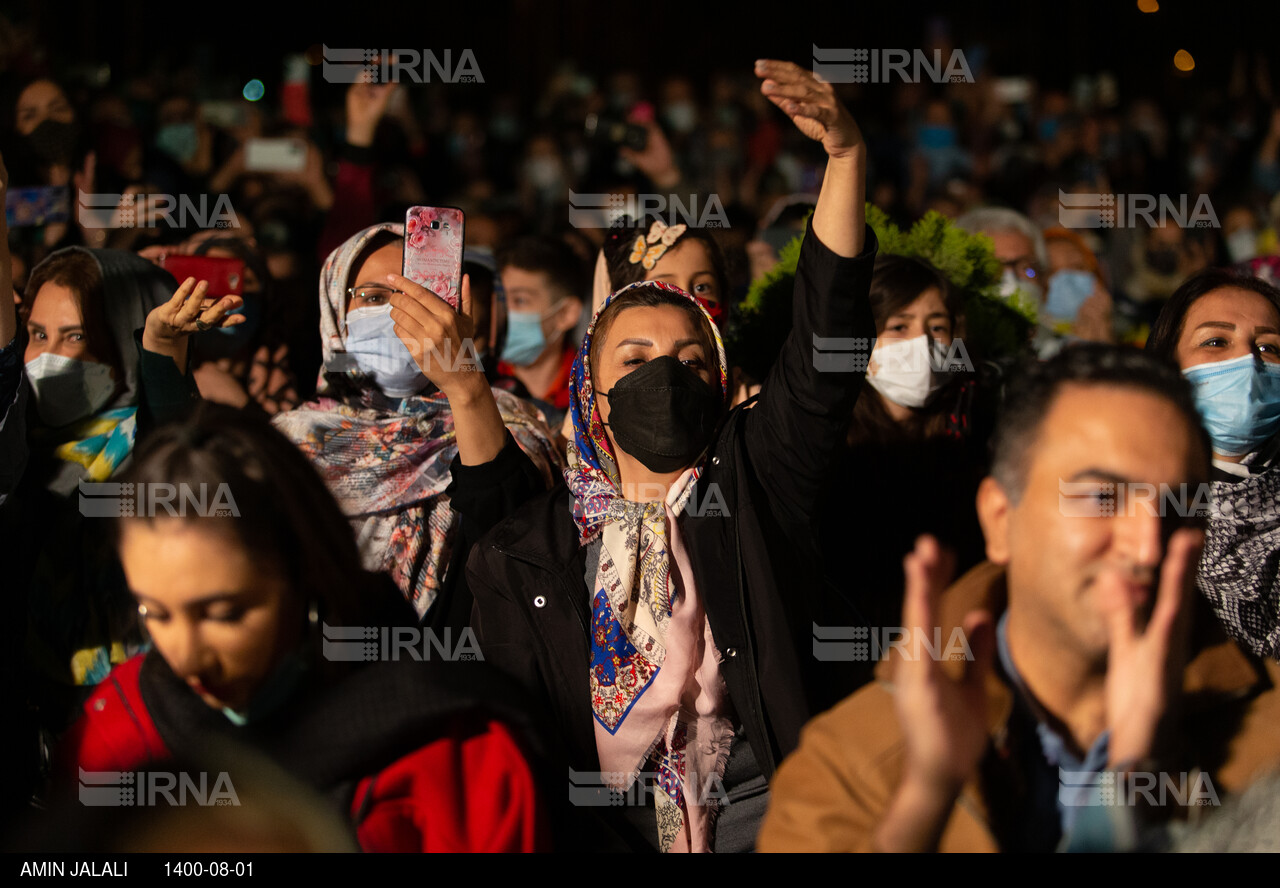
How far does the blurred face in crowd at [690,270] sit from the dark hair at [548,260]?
1423 mm

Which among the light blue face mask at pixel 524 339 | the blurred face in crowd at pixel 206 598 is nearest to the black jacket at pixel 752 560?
the blurred face in crowd at pixel 206 598

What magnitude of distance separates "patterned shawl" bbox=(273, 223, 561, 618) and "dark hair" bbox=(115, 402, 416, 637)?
1.08 metres

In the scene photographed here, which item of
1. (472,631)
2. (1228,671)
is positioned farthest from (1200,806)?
(472,631)

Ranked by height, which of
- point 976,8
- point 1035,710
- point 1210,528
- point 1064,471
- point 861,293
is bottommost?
point 1035,710

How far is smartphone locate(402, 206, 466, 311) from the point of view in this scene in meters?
3.13

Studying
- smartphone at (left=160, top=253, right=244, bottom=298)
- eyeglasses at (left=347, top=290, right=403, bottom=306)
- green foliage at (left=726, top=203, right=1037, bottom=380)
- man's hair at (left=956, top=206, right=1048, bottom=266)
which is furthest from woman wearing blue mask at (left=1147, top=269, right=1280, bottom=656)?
smartphone at (left=160, top=253, right=244, bottom=298)

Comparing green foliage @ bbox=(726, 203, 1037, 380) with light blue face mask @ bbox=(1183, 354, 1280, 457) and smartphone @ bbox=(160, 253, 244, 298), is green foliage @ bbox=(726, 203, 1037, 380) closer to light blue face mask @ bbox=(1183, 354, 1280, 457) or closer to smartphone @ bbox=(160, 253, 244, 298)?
light blue face mask @ bbox=(1183, 354, 1280, 457)

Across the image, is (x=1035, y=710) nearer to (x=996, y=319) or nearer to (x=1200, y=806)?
(x=1200, y=806)

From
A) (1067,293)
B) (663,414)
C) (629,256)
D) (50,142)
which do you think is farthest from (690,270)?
(50,142)

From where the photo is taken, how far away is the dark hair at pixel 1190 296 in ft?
10.2

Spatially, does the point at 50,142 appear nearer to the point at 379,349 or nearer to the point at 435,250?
the point at 379,349

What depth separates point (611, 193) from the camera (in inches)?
271

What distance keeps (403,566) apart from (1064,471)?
197cm

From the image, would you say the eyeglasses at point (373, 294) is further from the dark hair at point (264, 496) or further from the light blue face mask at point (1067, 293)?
the light blue face mask at point (1067, 293)
